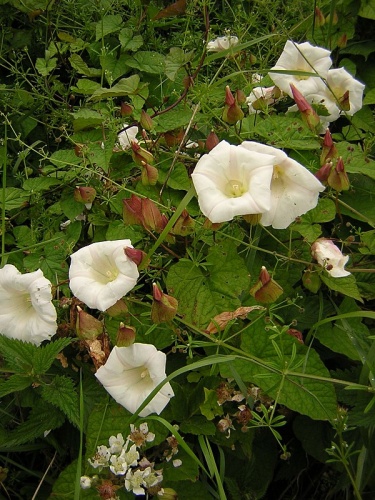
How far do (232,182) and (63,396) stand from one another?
56 cm

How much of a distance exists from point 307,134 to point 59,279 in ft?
2.29

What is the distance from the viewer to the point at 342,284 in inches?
48.6

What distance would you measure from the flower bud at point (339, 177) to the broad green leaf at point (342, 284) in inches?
7.7

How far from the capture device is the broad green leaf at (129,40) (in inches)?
73.0

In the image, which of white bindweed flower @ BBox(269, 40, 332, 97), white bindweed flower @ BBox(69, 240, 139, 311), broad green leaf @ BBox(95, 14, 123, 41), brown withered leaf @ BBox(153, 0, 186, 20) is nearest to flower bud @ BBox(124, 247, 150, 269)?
white bindweed flower @ BBox(69, 240, 139, 311)

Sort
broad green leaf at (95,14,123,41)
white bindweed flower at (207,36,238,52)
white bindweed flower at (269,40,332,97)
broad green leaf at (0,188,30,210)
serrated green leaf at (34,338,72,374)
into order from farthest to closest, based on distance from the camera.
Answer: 1. broad green leaf at (95,14,123,41)
2. white bindweed flower at (207,36,238,52)
3. broad green leaf at (0,188,30,210)
4. white bindweed flower at (269,40,332,97)
5. serrated green leaf at (34,338,72,374)

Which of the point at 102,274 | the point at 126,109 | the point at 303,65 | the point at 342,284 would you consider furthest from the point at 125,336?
the point at 303,65

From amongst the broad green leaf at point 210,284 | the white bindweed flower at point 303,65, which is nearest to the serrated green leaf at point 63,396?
the broad green leaf at point 210,284

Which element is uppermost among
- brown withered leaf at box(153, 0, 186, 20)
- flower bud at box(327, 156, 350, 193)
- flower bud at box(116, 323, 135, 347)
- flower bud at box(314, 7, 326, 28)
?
brown withered leaf at box(153, 0, 186, 20)

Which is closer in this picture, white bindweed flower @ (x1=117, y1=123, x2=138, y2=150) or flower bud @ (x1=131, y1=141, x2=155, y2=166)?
flower bud @ (x1=131, y1=141, x2=155, y2=166)

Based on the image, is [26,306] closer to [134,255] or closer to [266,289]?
[134,255]

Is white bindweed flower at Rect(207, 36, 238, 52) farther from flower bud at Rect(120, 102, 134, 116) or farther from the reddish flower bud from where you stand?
the reddish flower bud

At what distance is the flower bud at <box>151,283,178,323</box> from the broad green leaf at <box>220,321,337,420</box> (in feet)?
0.57

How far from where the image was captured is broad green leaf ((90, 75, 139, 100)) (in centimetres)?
144
